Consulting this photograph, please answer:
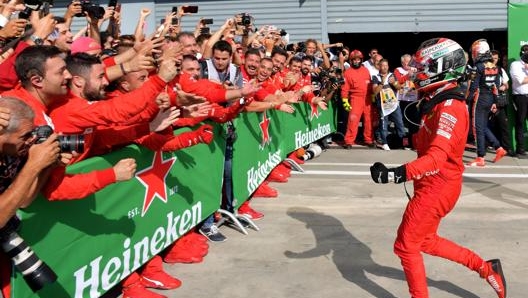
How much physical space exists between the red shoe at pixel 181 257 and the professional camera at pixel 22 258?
2876 mm

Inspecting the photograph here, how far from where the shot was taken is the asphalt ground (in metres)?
5.42

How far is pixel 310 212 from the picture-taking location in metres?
8.00

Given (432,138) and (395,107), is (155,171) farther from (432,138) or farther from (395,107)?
(395,107)

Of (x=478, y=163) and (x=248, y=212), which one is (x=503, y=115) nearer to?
(x=478, y=163)

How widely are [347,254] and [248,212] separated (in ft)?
5.90

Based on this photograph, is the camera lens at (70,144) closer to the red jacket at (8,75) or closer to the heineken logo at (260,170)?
the red jacket at (8,75)

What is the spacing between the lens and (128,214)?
4.75 meters

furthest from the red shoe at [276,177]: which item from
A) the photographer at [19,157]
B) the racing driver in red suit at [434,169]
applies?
the photographer at [19,157]

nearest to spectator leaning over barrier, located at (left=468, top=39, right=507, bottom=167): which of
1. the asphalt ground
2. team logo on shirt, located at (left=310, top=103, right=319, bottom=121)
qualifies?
the asphalt ground

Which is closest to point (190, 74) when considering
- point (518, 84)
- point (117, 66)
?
point (117, 66)

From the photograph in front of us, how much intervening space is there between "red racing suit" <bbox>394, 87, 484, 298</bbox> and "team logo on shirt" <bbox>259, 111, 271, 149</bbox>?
403cm

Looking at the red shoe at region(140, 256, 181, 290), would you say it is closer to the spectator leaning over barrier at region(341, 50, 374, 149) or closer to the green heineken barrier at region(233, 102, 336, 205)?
the green heineken barrier at region(233, 102, 336, 205)

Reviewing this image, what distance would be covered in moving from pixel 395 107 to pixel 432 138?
30.9ft

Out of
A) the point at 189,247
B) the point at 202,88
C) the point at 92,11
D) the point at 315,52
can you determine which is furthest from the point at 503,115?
the point at 92,11
